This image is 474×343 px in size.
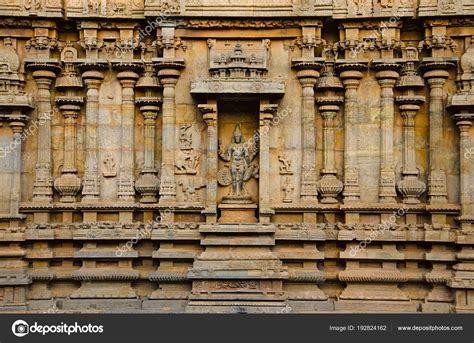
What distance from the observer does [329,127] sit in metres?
17.9

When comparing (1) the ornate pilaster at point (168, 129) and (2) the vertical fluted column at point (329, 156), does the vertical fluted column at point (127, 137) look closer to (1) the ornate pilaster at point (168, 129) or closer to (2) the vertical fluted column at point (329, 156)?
(1) the ornate pilaster at point (168, 129)

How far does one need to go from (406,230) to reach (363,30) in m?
5.77

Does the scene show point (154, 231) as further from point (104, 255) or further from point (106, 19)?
point (106, 19)

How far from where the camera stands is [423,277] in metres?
17.2

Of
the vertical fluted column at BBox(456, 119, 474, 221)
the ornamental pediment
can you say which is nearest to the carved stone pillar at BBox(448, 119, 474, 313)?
the vertical fluted column at BBox(456, 119, 474, 221)

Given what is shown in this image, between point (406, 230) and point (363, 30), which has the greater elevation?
point (363, 30)

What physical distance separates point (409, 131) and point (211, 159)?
18.5ft

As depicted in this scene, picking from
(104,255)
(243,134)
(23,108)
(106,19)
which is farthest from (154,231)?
(106,19)

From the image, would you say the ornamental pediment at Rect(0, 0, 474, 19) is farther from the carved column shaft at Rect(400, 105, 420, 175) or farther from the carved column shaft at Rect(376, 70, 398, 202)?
the carved column shaft at Rect(400, 105, 420, 175)

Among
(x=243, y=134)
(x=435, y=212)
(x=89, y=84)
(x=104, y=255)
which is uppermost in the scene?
(x=89, y=84)

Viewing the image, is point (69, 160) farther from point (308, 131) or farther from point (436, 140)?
point (436, 140)

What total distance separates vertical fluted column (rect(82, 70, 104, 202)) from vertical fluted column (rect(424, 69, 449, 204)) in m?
9.34

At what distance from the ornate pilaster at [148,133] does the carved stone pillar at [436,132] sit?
7.67 m

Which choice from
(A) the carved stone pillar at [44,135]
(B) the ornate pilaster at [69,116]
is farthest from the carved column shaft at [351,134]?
(A) the carved stone pillar at [44,135]
